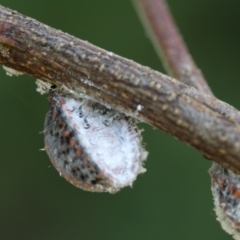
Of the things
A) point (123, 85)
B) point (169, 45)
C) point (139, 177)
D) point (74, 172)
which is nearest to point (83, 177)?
point (74, 172)

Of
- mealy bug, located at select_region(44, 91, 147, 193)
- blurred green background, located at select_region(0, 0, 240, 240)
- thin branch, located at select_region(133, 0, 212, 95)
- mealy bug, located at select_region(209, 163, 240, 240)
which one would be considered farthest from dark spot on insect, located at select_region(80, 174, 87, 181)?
blurred green background, located at select_region(0, 0, 240, 240)

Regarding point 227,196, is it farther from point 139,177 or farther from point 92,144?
point 139,177

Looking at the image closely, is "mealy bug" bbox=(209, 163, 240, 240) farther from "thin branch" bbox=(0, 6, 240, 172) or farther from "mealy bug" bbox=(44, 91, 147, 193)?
"mealy bug" bbox=(44, 91, 147, 193)

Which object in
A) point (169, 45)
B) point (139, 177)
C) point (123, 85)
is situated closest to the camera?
point (123, 85)

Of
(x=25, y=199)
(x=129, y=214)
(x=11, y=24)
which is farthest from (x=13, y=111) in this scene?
(x=11, y=24)

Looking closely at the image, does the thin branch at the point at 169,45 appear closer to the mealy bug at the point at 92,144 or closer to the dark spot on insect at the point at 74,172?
the mealy bug at the point at 92,144

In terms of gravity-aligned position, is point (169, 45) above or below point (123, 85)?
above

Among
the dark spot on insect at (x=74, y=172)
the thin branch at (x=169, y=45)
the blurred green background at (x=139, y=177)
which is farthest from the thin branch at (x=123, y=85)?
the blurred green background at (x=139, y=177)
